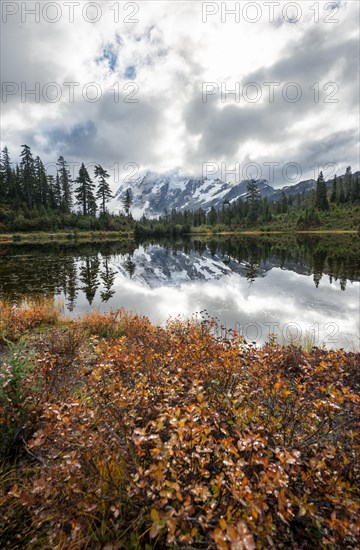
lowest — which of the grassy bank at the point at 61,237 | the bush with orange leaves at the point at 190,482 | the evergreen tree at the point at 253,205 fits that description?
the bush with orange leaves at the point at 190,482

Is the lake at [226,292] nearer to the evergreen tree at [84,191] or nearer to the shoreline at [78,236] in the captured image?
the shoreline at [78,236]

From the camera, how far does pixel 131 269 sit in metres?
27.4

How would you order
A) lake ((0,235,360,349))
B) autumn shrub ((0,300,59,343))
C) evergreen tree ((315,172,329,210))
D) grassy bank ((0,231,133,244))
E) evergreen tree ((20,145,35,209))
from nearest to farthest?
autumn shrub ((0,300,59,343)), lake ((0,235,360,349)), grassy bank ((0,231,133,244)), evergreen tree ((20,145,35,209)), evergreen tree ((315,172,329,210))

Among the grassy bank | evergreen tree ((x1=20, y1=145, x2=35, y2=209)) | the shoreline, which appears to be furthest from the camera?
evergreen tree ((x1=20, y1=145, x2=35, y2=209))

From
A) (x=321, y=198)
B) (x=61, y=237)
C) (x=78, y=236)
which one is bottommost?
(x=61, y=237)

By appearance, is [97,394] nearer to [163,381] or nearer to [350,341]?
[163,381]

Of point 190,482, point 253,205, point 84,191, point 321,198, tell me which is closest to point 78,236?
point 84,191

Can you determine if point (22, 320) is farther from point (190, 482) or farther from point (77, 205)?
point (77, 205)

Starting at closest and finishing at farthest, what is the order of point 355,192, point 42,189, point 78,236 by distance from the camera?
point 78,236 → point 42,189 → point 355,192

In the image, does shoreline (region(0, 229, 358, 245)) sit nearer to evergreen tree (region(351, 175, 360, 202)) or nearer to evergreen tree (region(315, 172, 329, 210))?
evergreen tree (region(315, 172, 329, 210))

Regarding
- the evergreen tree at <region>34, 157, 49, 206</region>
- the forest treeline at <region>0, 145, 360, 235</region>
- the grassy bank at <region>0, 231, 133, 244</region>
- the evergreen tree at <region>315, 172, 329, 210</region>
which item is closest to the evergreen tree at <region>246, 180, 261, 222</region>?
the forest treeline at <region>0, 145, 360, 235</region>

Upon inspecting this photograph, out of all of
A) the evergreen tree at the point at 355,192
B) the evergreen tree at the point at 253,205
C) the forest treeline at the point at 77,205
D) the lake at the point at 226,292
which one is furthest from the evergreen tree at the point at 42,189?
the evergreen tree at the point at 355,192

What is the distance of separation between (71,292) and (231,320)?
36.0 ft

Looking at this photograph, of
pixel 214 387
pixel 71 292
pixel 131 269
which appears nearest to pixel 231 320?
pixel 214 387
